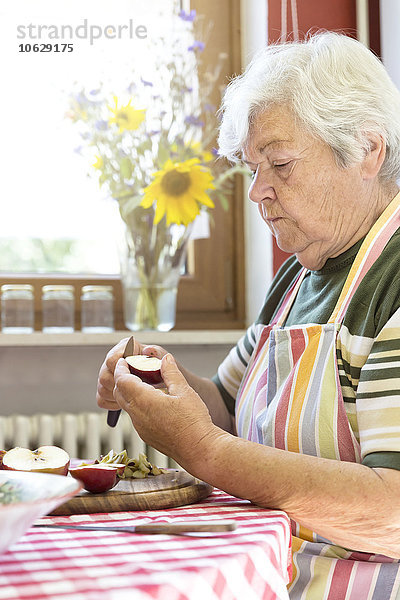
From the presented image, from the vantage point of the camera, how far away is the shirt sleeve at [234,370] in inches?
58.7

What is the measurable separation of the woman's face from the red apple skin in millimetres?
516

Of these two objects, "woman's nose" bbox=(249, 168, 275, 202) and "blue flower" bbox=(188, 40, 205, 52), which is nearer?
"woman's nose" bbox=(249, 168, 275, 202)

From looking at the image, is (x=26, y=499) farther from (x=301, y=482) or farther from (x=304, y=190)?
(x=304, y=190)

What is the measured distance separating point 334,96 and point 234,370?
0.59m

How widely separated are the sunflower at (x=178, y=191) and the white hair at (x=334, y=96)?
0.63 meters

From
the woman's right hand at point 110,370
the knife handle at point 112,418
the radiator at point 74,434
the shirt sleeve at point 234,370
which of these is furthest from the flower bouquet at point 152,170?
the knife handle at point 112,418

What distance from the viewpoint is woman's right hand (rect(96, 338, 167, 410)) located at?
3.96 ft

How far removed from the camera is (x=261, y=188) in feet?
4.02

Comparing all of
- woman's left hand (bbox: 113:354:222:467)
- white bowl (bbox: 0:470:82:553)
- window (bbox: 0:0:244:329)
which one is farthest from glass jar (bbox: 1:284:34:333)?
white bowl (bbox: 0:470:82:553)

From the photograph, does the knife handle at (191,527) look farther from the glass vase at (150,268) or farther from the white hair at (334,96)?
the glass vase at (150,268)

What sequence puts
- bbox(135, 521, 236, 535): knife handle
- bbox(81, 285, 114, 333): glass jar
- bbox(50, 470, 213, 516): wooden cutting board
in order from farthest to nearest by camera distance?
1. bbox(81, 285, 114, 333): glass jar
2. bbox(50, 470, 213, 516): wooden cutting board
3. bbox(135, 521, 236, 535): knife handle

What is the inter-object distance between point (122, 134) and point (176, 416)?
49.9 inches

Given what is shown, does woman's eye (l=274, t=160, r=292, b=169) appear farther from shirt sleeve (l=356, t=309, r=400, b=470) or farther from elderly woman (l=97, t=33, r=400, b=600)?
shirt sleeve (l=356, t=309, r=400, b=470)

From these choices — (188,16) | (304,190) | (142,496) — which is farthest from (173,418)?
(188,16)
